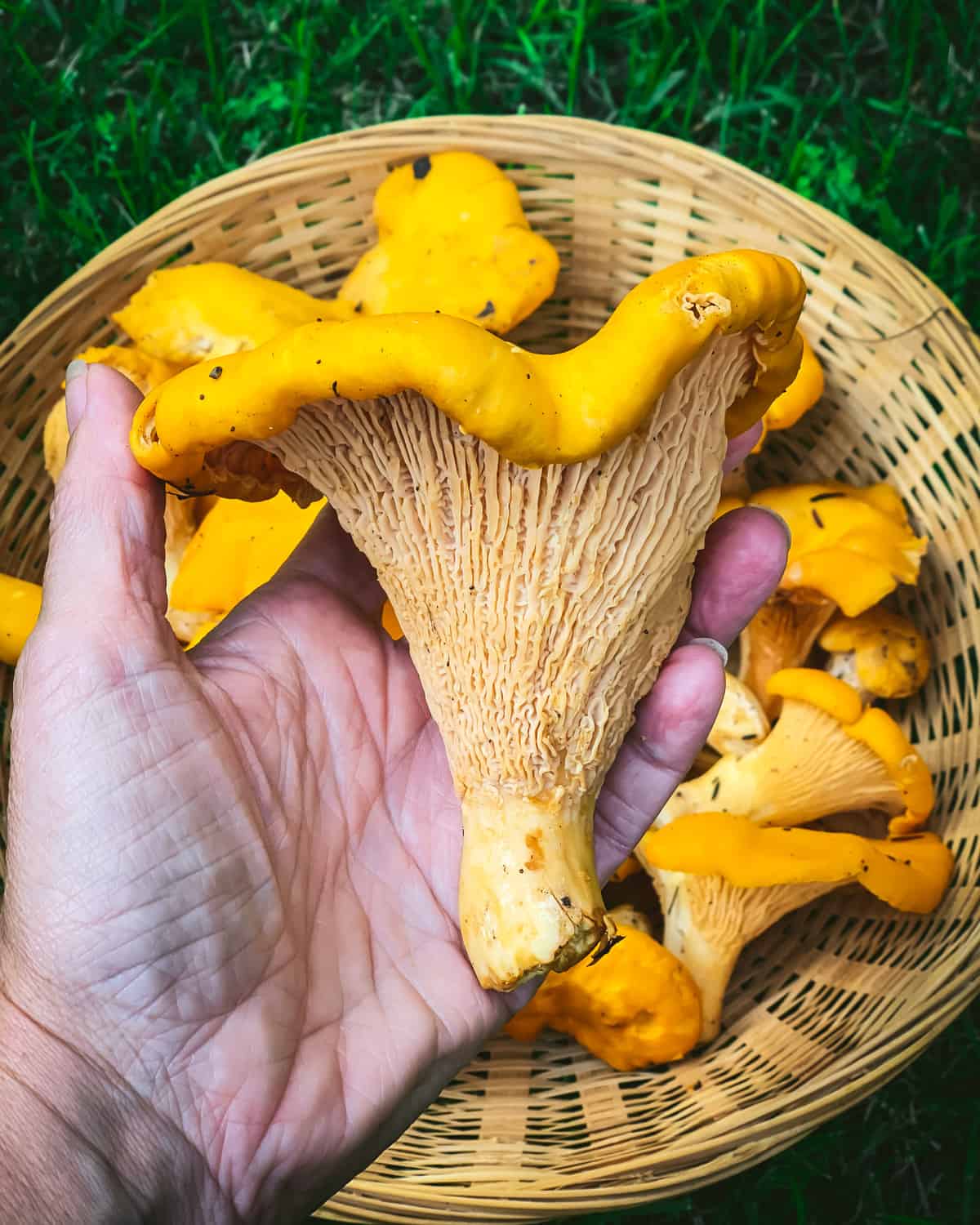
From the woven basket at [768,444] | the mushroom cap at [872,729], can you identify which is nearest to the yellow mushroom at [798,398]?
the woven basket at [768,444]

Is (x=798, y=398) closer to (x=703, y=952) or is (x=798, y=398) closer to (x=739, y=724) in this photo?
(x=739, y=724)

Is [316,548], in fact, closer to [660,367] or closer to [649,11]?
[660,367]

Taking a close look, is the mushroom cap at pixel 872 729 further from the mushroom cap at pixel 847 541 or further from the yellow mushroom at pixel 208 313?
the yellow mushroom at pixel 208 313

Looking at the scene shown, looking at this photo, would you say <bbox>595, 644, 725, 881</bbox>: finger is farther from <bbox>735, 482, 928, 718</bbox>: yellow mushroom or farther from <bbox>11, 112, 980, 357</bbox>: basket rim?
<bbox>11, 112, 980, 357</bbox>: basket rim

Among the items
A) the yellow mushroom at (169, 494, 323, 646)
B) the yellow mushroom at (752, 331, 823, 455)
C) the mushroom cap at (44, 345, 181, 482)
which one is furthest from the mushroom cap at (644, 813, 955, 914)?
the mushroom cap at (44, 345, 181, 482)

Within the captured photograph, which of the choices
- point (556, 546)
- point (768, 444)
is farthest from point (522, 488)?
point (768, 444)

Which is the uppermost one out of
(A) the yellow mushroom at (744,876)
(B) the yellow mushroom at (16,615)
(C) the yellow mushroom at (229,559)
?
(C) the yellow mushroom at (229,559)

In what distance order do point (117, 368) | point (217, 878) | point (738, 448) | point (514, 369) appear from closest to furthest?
point (514, 369) → point (217, 878) → point (738, 448) → point (117, 368)
